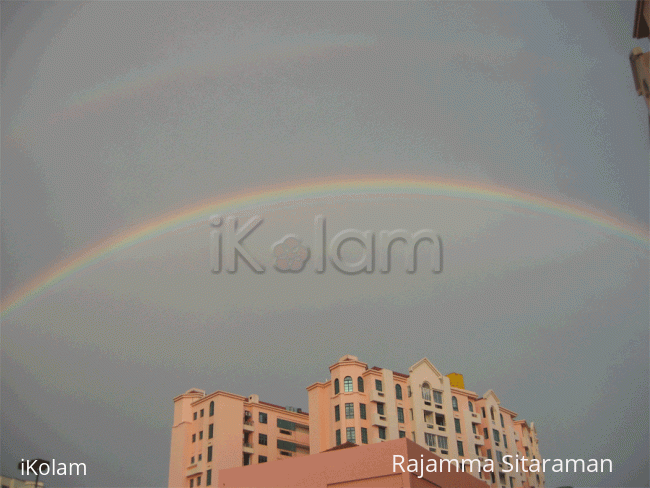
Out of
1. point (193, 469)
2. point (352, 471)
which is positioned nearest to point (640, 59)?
point (352, 471)

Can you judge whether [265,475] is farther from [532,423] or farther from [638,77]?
[532,423]

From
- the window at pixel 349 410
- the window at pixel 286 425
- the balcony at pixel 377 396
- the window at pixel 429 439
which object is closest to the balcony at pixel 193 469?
the window at pixel 286 425

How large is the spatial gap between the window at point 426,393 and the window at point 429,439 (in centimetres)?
260

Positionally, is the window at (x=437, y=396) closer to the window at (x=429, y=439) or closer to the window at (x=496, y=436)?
the window at (x=429, y=439)

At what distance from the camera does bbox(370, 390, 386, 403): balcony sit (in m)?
46.6

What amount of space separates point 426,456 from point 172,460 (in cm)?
2951

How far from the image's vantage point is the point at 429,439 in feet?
156

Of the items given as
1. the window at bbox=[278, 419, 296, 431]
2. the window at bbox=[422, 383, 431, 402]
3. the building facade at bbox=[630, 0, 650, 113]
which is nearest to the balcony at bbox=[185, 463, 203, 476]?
the window at bbox=[278, 419, 296, 431]

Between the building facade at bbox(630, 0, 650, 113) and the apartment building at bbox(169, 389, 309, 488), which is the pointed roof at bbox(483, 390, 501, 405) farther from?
the building facade at bbox(630, 0, 650, 113)

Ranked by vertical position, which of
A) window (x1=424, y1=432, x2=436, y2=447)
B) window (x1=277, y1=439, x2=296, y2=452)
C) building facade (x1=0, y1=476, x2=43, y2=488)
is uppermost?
window (x1=277, y1=439, x2=296, y2=452)

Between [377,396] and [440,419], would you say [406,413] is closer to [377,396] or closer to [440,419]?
[377,396]

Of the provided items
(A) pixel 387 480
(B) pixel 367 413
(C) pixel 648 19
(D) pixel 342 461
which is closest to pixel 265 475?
(D) pixel 342 461

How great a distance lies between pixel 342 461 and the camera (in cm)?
2588

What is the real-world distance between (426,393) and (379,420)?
5.12m
